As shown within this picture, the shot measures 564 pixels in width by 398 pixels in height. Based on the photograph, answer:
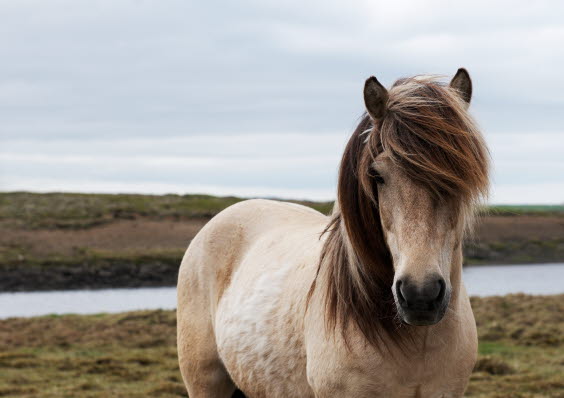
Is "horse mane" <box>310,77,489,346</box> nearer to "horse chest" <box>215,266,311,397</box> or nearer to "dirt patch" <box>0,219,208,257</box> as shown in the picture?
"horse chest" <box>215,266,311,397</box>

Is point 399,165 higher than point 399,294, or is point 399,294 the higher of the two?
point 399,165

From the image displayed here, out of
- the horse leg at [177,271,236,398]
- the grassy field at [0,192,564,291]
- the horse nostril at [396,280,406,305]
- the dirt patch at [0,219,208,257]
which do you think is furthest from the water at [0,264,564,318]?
the horse nostril at [396,280,406,305]

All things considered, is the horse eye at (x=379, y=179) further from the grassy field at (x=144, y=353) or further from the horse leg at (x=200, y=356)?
the grassy field at (x=144, y=353)

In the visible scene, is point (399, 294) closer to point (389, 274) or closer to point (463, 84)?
point (389, 274)

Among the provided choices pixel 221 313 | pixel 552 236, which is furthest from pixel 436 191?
pixel 552 236

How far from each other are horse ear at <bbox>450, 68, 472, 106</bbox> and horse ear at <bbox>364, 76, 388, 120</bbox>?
349 millimetres

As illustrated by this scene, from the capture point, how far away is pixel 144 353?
11.0m

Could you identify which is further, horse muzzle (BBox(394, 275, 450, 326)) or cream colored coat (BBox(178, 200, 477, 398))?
cream colored coat (BBox(178, 200, 477, 398))

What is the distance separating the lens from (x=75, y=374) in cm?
956

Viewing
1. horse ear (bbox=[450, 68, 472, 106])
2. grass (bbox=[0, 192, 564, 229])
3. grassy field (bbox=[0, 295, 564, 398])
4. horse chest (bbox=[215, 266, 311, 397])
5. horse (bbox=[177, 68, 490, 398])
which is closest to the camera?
horse (bbox=[177, 68, 490, 398])

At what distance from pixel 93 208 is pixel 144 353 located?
3320cm

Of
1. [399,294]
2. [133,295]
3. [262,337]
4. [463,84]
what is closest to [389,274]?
[399,294]

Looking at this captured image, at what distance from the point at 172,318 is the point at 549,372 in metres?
7.85

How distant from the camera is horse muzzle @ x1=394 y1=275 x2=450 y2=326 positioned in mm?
2312
